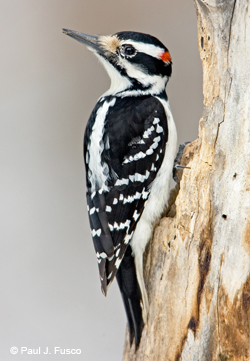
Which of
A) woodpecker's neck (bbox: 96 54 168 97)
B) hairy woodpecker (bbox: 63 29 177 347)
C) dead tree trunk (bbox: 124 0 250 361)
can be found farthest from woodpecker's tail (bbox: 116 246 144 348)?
woodpecker's neck (bbox: 96 54 168 97)

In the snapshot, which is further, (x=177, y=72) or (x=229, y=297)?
(x=177, y=72)

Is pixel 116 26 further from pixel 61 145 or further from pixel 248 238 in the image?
pixel 248 238

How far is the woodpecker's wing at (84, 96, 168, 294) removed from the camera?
159 cm

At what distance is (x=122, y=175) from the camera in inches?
63.7

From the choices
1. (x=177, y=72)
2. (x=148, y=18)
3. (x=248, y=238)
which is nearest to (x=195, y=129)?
(x=177, y=72)

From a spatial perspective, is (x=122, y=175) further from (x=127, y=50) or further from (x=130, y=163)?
(x=127, y=50)

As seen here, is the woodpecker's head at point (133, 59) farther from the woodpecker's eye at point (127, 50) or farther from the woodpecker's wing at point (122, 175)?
the woodpecker's wing at point (122, 175)

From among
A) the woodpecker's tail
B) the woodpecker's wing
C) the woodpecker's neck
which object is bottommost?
the woodpecker's tail

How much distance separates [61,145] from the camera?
247cm

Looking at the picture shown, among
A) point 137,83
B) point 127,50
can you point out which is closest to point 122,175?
point 137,83

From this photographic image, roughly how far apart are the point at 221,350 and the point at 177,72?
143 centimetres

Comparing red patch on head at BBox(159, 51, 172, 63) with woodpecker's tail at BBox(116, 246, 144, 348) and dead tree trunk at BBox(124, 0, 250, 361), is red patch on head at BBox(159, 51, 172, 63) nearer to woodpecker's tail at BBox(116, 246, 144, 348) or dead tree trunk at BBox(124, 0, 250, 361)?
dead tree trunk at BBox(124, 0, 250, 361)

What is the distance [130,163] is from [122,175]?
5 centimetres

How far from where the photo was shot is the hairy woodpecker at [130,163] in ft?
5.24
